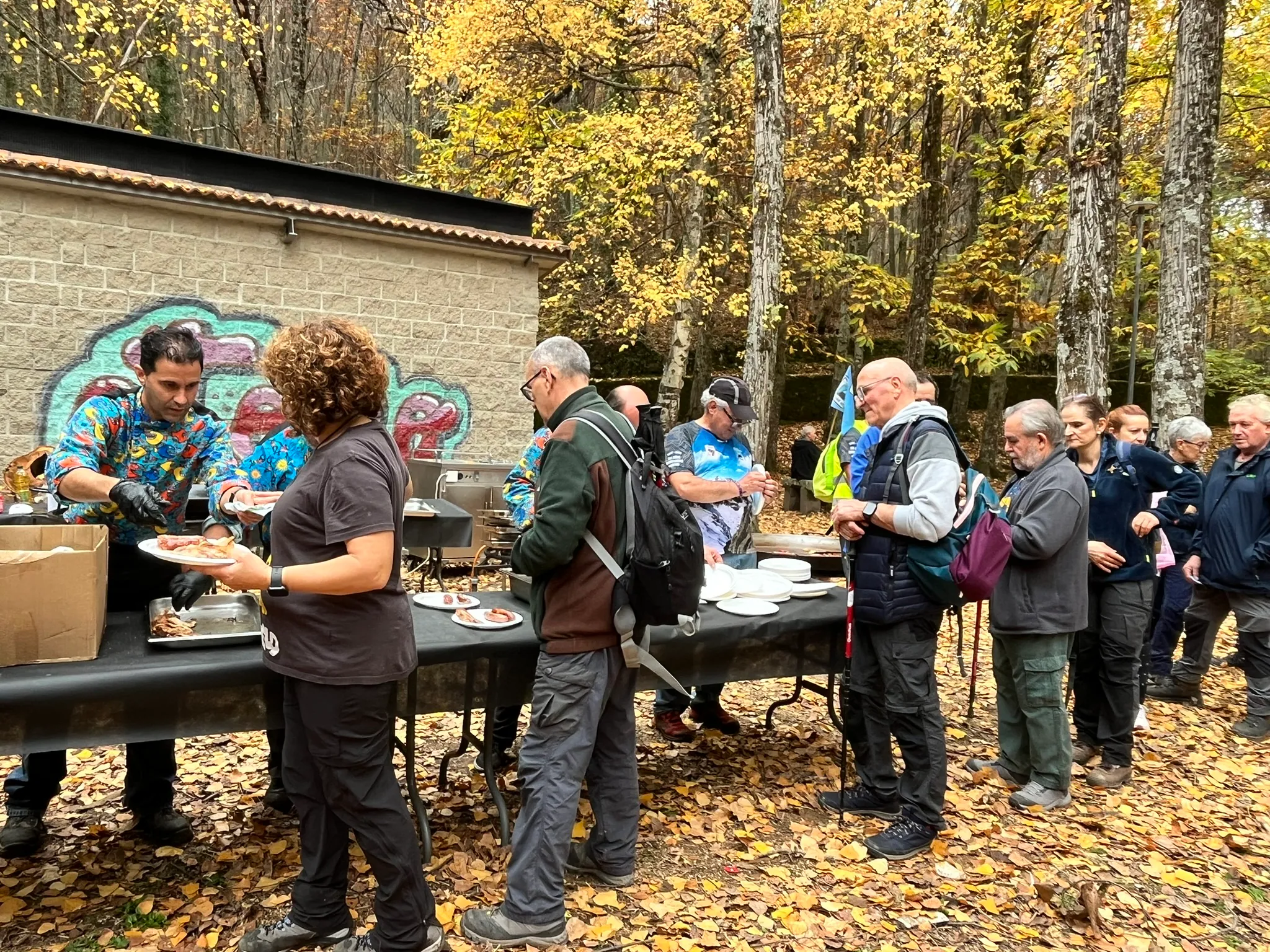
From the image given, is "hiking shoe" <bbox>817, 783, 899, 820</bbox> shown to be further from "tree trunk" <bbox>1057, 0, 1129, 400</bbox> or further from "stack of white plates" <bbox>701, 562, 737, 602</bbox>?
"tree trunk" <bbox>1057, 0, 1129, 400</bbox>

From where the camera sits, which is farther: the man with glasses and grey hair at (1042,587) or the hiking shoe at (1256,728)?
the hiking shoe at (1256,728)

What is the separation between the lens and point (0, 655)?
2430 millimetres

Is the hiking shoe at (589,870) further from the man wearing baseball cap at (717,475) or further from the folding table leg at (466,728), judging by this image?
the man wearing baseball cap at (717,475)

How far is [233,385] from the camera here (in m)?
9.03

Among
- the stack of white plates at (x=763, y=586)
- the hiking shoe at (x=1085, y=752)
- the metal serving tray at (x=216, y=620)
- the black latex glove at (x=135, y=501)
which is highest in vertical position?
the black latex glove at (x=135, y=501)

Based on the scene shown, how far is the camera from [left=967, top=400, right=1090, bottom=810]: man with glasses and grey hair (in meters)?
3.83

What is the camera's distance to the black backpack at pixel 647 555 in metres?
2.78

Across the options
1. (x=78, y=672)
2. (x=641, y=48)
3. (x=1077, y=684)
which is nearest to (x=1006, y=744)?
(x=1077, y=684)

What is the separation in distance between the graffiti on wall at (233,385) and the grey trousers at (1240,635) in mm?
7184

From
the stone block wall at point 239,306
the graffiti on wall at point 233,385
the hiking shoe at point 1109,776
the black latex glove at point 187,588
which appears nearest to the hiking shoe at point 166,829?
the black latex glove at point 187,588

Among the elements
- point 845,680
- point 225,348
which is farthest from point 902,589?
point 225,348

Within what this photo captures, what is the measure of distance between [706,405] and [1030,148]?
11863mm

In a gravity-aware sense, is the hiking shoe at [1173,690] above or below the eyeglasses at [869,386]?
below

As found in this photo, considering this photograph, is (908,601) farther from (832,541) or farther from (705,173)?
(705,173)
